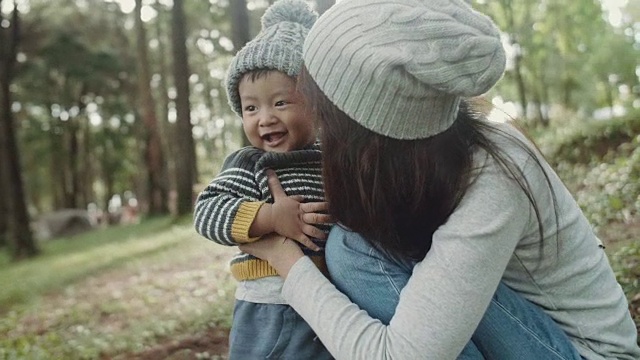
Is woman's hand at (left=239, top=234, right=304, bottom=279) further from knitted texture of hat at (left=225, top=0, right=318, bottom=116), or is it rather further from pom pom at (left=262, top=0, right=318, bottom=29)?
pom pom at (left=262, top=0, right=318, bottom=29)

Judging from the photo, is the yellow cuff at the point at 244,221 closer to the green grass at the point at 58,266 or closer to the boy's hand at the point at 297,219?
the boy's hand at the point at 297,219

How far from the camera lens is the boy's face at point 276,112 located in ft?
6.50

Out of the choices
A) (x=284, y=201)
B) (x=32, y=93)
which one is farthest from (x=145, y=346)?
(x=32, y=93)

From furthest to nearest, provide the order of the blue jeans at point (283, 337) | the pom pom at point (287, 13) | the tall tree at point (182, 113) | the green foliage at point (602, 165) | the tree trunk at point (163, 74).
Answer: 1. the tree trunk at point (163, 74)
2. the tall tree at point (182, 113)
3. the green foliage at point (602, 165)
4. the pom pom at point (287, 13)
5. the blue jeans at point (283, 337)

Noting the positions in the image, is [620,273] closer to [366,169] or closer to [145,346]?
[366,169]

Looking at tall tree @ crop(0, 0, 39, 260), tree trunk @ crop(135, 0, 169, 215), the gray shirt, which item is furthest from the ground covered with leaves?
tree trunk @ crop(135, 0, 169, 215)

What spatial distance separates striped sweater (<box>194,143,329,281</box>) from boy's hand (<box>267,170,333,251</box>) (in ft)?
0.17

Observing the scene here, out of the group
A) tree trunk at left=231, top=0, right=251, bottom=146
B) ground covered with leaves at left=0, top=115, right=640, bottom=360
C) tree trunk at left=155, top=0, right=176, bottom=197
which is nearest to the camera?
ground covered with leaves at left=0, top=115, right=640, bottom=360

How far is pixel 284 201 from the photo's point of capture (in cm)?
183

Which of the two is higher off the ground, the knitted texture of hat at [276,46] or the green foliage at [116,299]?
the knitted texture of hat at [276,46]

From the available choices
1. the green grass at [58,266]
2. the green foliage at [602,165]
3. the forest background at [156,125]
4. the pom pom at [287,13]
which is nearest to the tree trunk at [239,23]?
the forest background at [156,125]

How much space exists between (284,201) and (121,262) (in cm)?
732

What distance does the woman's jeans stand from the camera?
5.04ft

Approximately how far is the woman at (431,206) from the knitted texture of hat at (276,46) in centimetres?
40
